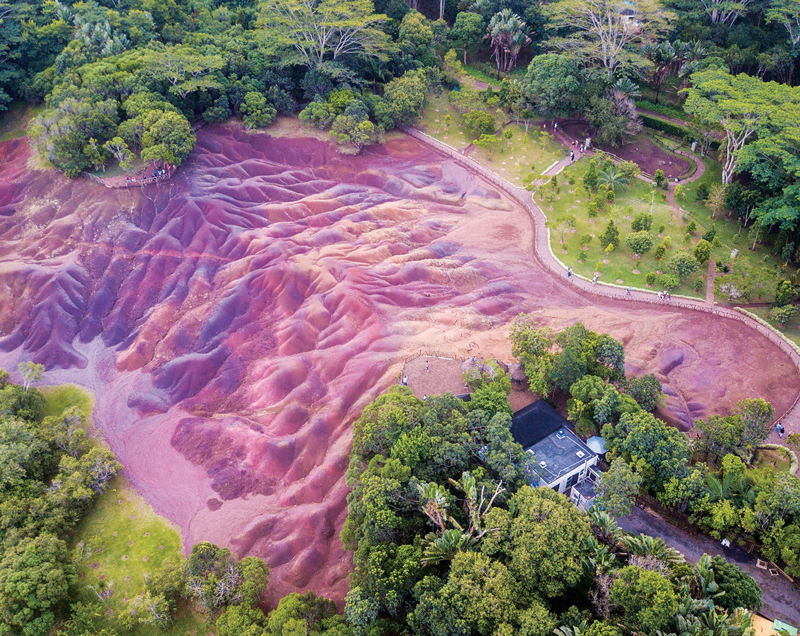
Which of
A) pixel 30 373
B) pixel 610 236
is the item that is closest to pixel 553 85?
pixel 610 236

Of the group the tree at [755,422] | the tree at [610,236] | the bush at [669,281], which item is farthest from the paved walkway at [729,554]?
the tree at [610,236]

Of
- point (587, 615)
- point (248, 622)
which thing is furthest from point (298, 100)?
point (587, 615)

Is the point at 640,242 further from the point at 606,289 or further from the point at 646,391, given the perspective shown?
the point at 646,391

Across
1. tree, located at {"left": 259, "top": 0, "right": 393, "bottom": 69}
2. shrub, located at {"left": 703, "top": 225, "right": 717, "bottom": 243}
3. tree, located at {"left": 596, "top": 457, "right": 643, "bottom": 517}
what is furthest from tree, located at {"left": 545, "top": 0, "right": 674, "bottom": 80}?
tree, located at {"left": 596, "top": 457, "right": 643, "bottom": 517}

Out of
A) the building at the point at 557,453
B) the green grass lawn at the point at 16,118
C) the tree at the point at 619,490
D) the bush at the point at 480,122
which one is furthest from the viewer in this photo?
the green grass lawn at the point at 16,118

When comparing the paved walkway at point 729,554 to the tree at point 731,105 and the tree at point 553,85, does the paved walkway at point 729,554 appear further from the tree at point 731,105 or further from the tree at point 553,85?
the tree at point 553,85

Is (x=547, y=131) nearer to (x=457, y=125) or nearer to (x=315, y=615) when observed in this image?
(x=457, y=125)
